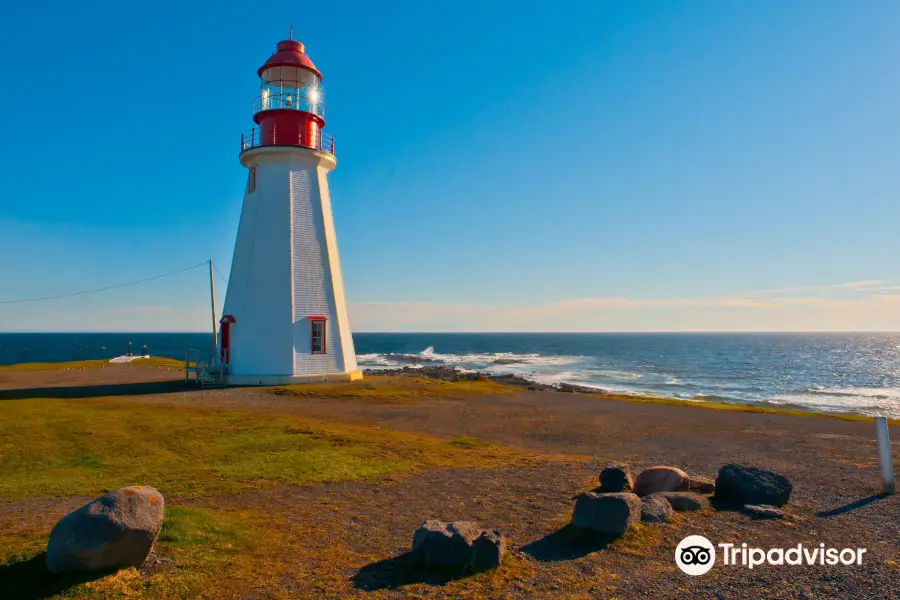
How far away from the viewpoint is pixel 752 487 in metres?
7.85

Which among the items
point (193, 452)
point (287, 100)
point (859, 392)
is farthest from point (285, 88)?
point (859, 392)

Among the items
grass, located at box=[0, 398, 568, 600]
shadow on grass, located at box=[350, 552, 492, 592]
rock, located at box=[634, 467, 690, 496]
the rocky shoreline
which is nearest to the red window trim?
grass, located at box=[0, 398, 568, 600]

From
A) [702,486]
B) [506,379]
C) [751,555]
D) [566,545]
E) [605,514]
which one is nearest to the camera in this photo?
[751,555]

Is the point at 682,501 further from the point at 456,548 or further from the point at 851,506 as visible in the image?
the point at 456,548

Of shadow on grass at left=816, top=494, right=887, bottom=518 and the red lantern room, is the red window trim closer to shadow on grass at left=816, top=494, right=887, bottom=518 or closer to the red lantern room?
the red lantern room

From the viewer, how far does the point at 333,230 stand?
25.3 metres

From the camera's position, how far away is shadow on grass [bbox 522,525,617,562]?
237 inches

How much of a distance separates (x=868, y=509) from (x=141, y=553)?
9178mm

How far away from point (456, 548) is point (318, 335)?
19026 millimetres

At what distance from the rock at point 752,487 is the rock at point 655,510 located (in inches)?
49.7

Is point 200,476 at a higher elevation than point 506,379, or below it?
higher

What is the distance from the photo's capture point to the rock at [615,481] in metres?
8.27

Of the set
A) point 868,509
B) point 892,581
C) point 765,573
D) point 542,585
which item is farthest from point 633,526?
point 868,509

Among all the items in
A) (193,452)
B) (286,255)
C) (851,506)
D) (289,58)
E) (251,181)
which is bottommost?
(851,506)
